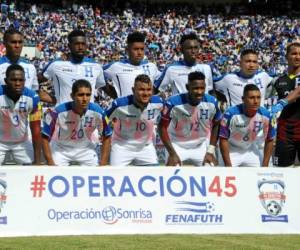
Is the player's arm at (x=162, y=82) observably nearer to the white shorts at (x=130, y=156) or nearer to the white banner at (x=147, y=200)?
the white shorts at (x=130, y=156)

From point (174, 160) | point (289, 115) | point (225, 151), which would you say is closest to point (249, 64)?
point (289, 115)

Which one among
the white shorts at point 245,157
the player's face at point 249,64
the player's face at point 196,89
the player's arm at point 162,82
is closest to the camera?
the player's face at point 196,89

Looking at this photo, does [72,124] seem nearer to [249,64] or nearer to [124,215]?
[124,215]

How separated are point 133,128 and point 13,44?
1924 mm

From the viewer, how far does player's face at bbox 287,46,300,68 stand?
27.8 feet

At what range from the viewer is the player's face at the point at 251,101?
26.9ft

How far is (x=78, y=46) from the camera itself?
8961 millimetres

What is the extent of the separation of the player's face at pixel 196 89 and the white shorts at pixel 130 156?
895 millimetres

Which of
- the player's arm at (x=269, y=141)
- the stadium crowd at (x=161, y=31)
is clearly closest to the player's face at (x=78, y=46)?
the player's arm at (x=269, y=141)

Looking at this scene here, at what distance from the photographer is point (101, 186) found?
22.6ft

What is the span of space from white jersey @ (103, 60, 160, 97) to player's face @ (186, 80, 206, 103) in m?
1.04

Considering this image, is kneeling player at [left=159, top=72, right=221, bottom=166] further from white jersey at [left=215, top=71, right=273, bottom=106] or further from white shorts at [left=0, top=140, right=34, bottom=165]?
white shorts at [left=0, top=140, right=34, bottom=165]

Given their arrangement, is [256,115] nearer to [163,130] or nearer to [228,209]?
[163,130]

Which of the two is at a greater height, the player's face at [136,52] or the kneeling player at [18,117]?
the player's face at [136,52]
